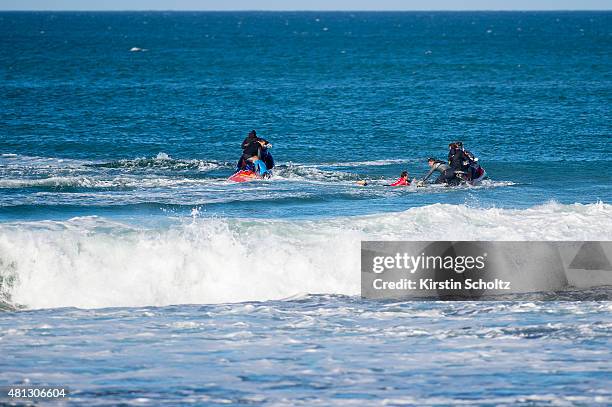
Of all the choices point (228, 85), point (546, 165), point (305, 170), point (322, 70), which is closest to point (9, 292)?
point (305, 170)

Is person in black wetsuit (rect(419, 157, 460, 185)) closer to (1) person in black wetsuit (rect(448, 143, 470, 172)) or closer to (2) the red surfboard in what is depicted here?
(1) person in black wetsuit (rect(448, 143, 470, 172))

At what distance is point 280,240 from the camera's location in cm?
1895

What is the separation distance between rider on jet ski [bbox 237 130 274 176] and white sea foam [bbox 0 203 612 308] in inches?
297

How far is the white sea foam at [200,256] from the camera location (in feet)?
55.3

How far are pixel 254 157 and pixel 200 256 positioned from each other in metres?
10.4

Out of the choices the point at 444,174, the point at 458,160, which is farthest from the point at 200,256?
the point at 458,160

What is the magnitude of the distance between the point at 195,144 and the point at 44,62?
46007mm

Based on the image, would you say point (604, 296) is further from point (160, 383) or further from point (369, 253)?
point (160, 383)

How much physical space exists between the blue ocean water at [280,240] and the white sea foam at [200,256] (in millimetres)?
42

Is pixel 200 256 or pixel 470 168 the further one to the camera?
pixel 470 168

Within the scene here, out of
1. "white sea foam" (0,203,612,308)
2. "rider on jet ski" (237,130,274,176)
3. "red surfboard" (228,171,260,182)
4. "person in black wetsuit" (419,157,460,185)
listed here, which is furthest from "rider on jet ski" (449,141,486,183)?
"white sea foam" (0,203,612,308)

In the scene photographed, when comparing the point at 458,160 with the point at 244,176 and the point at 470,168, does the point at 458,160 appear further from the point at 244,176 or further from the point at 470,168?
the point at 244,176

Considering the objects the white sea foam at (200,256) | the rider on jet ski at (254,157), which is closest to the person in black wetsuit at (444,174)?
the rider on jet ski at (254,157)

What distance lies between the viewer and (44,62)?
78.9 meters
